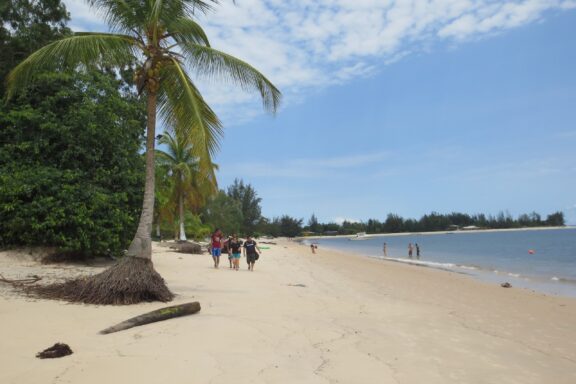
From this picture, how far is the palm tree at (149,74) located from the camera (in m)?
8.30

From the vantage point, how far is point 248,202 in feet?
324

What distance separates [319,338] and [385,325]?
1935 millimetres

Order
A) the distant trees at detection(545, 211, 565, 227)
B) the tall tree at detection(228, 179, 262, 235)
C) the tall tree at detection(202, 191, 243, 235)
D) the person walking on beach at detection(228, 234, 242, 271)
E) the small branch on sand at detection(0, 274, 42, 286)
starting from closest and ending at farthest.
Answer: the small branch on sand at detection(0, 274, 42, 286) → the person walking on beach at detection(228, 234, 242, 271) → the tall tree at detection(202, 191, 243, 235) → the tall tree at detection(228, 179, 262, 235) → the distant trees at detection(545, 211, 565, 227)

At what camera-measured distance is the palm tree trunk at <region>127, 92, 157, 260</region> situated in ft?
28.9

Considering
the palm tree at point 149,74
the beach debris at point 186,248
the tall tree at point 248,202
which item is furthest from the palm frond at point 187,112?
the tall tree at point 248,202

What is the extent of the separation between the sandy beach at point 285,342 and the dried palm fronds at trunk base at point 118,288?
327 mm

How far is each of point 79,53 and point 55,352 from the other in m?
6.45

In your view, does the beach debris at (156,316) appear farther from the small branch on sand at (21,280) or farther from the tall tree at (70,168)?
the tall tree at (70,168)

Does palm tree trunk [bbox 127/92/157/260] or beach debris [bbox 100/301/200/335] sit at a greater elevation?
palm tree trunk [bbox 127/92/157/260]

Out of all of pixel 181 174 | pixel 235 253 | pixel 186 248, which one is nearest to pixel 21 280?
pixel 235 253

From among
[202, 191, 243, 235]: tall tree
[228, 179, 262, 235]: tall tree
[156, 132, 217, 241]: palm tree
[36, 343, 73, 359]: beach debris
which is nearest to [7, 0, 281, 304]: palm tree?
[36, 343, 73, 359]: beach debris

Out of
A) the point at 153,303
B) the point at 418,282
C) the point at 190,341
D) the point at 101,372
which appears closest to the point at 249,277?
the point at 153,303

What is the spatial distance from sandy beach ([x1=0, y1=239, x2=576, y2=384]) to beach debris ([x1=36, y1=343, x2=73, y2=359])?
3.0 inches

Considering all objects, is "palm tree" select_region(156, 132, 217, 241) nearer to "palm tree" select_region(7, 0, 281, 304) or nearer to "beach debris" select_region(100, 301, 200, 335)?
"palm tree" select_region(7, 0, 281, 304)
